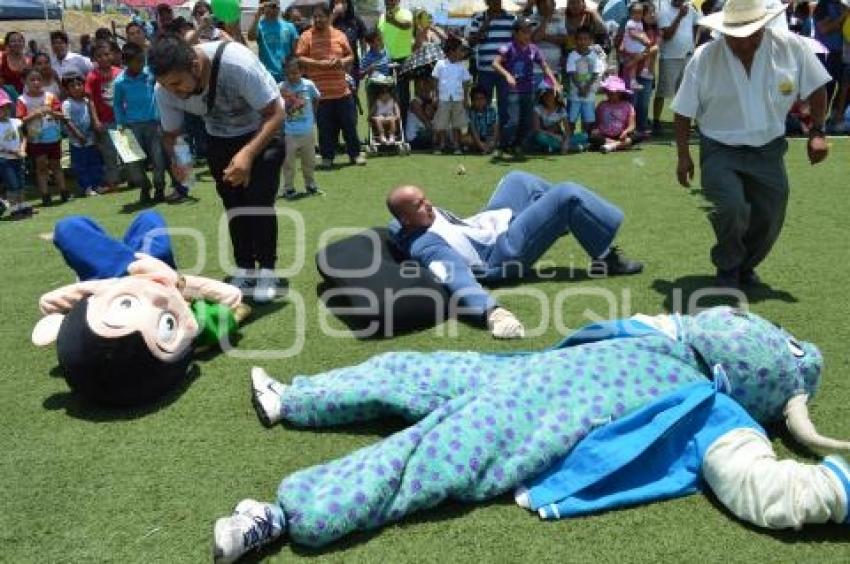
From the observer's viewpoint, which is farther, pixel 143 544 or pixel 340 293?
pixel 340 293

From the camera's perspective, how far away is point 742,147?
435 cm

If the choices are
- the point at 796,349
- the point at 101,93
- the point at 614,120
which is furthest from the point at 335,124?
the point at 796,349

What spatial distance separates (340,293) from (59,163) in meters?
5.72

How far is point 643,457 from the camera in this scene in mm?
2564

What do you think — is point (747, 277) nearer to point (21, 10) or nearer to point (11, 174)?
point (11, 174)

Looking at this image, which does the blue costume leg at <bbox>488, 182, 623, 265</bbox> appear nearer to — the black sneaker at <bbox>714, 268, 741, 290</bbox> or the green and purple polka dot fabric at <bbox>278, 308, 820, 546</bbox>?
the black sneaker at <bbox>714, 268, 741, 290</bbox>

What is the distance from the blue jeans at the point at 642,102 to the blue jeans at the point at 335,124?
3.91m

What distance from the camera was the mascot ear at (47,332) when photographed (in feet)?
11.1

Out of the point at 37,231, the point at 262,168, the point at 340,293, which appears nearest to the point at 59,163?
the point at 37,231

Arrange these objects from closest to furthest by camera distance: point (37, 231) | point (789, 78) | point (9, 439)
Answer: point (9, 439) → point (789, 78) → point (37, 231)

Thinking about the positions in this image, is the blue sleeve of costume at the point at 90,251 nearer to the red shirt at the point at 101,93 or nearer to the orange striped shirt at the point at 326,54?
the red shirt at the point at 101,93

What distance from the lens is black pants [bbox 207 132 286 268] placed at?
4410mm

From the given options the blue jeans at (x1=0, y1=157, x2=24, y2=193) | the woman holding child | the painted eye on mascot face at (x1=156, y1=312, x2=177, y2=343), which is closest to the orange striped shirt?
the blue jeans at (x1=0, y1=157, x2=24, y2=193)

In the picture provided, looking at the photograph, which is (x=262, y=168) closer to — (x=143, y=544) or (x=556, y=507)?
(x=143, y=544)
